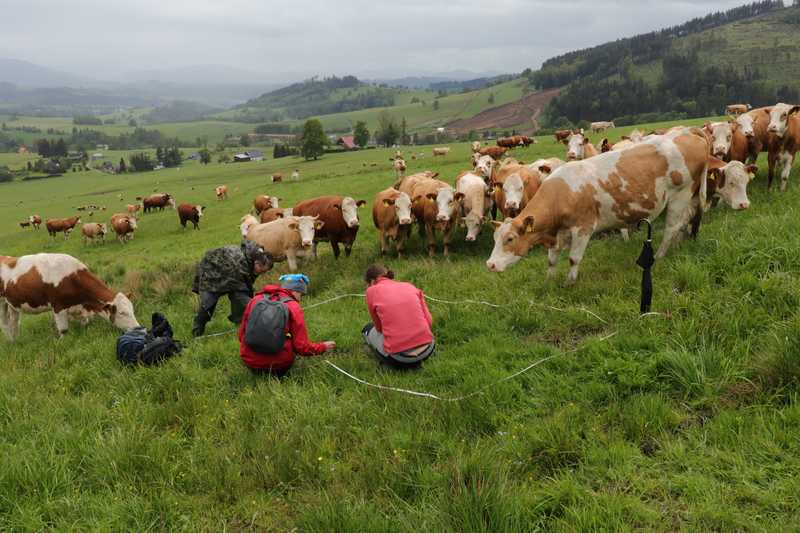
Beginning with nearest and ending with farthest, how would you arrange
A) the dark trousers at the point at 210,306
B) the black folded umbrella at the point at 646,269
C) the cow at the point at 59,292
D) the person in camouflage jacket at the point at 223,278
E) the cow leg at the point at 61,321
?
the black folded umbrella at the point at 646,269 → the person in camouflage jacket at the point at 223,278 → the dark trousers at the point at 210,306 → the cow at the point at 59,292 → the cow leg at the point at 61,321

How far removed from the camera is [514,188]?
11.3 m

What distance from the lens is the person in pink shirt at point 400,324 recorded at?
608 centimetres

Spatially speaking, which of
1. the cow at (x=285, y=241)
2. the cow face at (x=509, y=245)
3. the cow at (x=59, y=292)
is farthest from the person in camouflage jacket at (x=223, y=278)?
the cow face at (x=509, y=245)

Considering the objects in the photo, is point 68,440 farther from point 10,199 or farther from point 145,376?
point 10,199

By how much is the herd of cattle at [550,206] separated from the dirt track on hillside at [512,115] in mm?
119782

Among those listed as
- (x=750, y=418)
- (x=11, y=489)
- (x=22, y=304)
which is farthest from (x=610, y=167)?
(x=22, y=304)

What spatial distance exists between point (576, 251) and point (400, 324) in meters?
3.60

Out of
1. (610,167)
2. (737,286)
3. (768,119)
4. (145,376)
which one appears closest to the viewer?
(737,286)

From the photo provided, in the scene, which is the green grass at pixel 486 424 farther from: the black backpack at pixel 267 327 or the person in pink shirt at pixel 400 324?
the black backpack at pixel 267 327

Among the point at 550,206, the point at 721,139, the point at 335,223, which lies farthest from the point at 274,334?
the point at 721,139

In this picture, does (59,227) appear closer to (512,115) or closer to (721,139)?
(721,139)

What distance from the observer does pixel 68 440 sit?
5066 millimetres

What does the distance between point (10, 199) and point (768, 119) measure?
80.6m

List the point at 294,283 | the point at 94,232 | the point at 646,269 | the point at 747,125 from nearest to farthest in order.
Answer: the point at 646,269 < the point at 294,283 < the point at 747,125 < the point at 94,232
